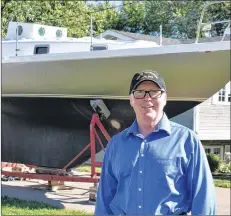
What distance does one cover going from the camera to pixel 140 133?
2.86 metres

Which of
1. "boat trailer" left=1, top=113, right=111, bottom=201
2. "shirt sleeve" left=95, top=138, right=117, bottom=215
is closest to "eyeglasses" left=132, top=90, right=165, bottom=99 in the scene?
"shirt sleeve" left=95, top=138, right=117, bottom=215

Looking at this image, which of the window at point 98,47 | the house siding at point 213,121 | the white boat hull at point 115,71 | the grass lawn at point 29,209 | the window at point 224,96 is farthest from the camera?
the window at point 224,96

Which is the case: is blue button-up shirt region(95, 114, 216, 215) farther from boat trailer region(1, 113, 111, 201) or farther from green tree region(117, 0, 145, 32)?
green tree region(117, 0, 145, 32)

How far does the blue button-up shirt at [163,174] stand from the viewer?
8.89 feet

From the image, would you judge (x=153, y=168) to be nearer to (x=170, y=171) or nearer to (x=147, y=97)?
(x=170, y=171)

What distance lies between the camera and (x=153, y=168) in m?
2.75

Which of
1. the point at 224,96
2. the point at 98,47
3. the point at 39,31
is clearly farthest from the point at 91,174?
the point at 224,96

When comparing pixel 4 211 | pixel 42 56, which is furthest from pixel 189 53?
pixel 4 211

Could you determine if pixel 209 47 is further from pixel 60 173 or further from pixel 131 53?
pixel 60 173

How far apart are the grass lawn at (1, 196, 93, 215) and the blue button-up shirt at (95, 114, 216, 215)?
469 cm

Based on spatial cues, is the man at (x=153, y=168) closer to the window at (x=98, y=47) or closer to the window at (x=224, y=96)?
the window at (x=98, y=47)

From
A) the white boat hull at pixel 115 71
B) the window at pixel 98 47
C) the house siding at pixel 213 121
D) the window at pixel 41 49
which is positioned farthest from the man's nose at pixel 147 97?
the house siding at pixel 213 121

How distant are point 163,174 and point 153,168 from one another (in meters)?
0.07

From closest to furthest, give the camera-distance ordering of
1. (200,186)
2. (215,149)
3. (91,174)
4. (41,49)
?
(200,186) < (91,174) < (41,49) < (215,149)
